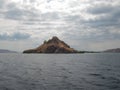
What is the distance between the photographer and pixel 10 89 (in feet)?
118

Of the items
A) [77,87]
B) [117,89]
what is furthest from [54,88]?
[117,89]

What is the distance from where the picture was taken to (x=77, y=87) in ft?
123

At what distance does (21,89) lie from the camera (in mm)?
35875

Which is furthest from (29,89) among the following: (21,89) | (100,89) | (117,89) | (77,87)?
(117,89)

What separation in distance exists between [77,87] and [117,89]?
280 inches

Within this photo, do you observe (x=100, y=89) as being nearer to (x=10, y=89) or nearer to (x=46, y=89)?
(x=46, y=89)

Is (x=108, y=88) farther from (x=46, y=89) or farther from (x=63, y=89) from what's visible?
(x=46, y=89)

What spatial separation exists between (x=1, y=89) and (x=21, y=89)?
3.57 meters

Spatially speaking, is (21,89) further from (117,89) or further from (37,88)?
(117,89)

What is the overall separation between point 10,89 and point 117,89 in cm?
1882

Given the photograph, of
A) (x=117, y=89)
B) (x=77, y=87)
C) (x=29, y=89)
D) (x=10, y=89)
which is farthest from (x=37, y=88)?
(x=117, y=89)

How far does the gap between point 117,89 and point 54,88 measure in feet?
36.5

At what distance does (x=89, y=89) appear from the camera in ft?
116

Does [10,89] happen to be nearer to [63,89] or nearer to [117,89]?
[63,89]
